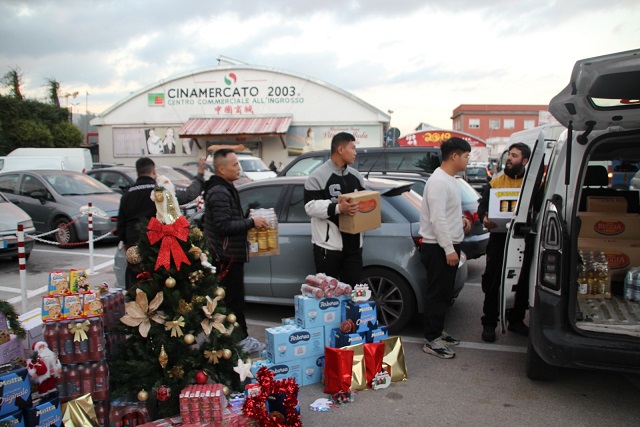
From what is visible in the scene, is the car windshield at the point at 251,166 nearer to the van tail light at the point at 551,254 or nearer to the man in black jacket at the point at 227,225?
the man in black jacket at the point at 227,225

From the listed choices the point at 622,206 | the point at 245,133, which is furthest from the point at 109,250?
the point at 245,133

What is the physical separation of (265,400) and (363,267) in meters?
2.25

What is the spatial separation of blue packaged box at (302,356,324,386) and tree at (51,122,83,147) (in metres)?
30.8

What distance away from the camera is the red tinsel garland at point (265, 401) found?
10.5 feet

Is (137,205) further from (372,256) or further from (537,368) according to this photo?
(537,368)

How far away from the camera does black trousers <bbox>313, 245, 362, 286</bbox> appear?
473 centimetres

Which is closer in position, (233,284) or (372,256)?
(233,284)

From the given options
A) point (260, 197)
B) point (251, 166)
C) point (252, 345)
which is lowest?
point (252, 345)

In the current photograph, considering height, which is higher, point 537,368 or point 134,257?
point 134,257

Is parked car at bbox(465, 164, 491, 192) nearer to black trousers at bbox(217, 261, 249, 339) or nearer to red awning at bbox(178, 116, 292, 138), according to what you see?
red awning at bbox(178, 116, 292, 138)

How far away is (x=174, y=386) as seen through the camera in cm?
333

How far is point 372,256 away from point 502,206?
139 centimetres

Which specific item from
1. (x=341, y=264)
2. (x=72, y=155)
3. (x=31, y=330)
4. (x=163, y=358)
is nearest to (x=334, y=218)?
(x=341, y=264)

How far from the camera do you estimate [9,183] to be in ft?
38.8
